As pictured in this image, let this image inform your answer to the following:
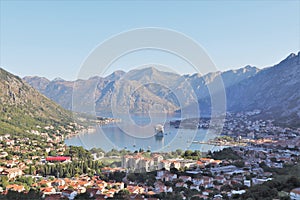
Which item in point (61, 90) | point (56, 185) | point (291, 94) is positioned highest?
point (61, 90)

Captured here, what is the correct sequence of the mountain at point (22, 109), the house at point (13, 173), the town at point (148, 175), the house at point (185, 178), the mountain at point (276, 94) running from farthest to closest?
1. the mountain at point (276, 94)
2. the mountain at point (22, 109)
3. the house at point (13, 173)
4. the house at point (185, 178)
5. the town at point (148, 175)

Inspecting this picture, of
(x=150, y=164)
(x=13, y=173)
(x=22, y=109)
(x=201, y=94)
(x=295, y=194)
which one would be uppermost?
(x=201, y=94)

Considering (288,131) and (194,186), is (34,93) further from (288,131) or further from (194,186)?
(194,186)

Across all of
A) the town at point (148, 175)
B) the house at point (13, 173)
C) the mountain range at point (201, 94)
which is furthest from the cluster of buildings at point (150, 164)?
the house at point (13, 173)

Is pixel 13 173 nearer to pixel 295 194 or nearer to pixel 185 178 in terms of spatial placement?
pixel 185 178

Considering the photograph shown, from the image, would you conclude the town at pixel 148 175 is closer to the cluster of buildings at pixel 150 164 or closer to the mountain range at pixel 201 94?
the cluster of buildings at pixel 150 164

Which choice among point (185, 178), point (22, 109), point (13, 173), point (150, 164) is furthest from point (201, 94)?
point (185, 178)

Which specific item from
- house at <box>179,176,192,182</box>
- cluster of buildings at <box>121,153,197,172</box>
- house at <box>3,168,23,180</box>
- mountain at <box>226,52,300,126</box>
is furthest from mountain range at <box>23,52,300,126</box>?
house at <box>179,176,192,182</box>

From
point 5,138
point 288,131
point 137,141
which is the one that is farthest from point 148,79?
point 288,131
